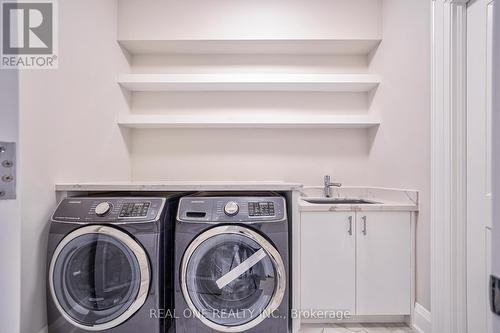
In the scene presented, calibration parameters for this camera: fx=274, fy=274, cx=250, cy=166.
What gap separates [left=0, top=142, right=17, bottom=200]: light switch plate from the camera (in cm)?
52

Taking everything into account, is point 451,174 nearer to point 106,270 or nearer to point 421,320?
point 421,320

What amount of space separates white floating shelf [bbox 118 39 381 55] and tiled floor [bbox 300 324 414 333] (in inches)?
90.5

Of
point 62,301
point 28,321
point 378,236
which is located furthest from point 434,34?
point 28,321

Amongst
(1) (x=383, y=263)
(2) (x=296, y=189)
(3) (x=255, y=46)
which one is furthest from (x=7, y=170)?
(3) (x=255, y=46)

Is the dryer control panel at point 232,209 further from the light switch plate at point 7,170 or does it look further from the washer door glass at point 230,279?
the light switch plate at point 7,170

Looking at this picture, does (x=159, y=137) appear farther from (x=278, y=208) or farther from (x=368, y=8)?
(x=368, y=8)

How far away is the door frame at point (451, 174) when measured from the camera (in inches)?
61.4

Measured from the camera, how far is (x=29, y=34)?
1612mm

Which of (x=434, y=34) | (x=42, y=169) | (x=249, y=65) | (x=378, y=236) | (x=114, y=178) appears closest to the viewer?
(x=42, y=169)

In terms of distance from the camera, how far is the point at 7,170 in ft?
1.76

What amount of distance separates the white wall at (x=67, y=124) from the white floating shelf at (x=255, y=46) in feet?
0.95

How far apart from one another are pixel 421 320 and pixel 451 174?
0.99m

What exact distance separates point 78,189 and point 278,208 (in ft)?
4.02

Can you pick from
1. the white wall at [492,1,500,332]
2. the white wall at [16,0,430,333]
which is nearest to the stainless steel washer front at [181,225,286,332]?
the white wall at [16,0,430,333]
